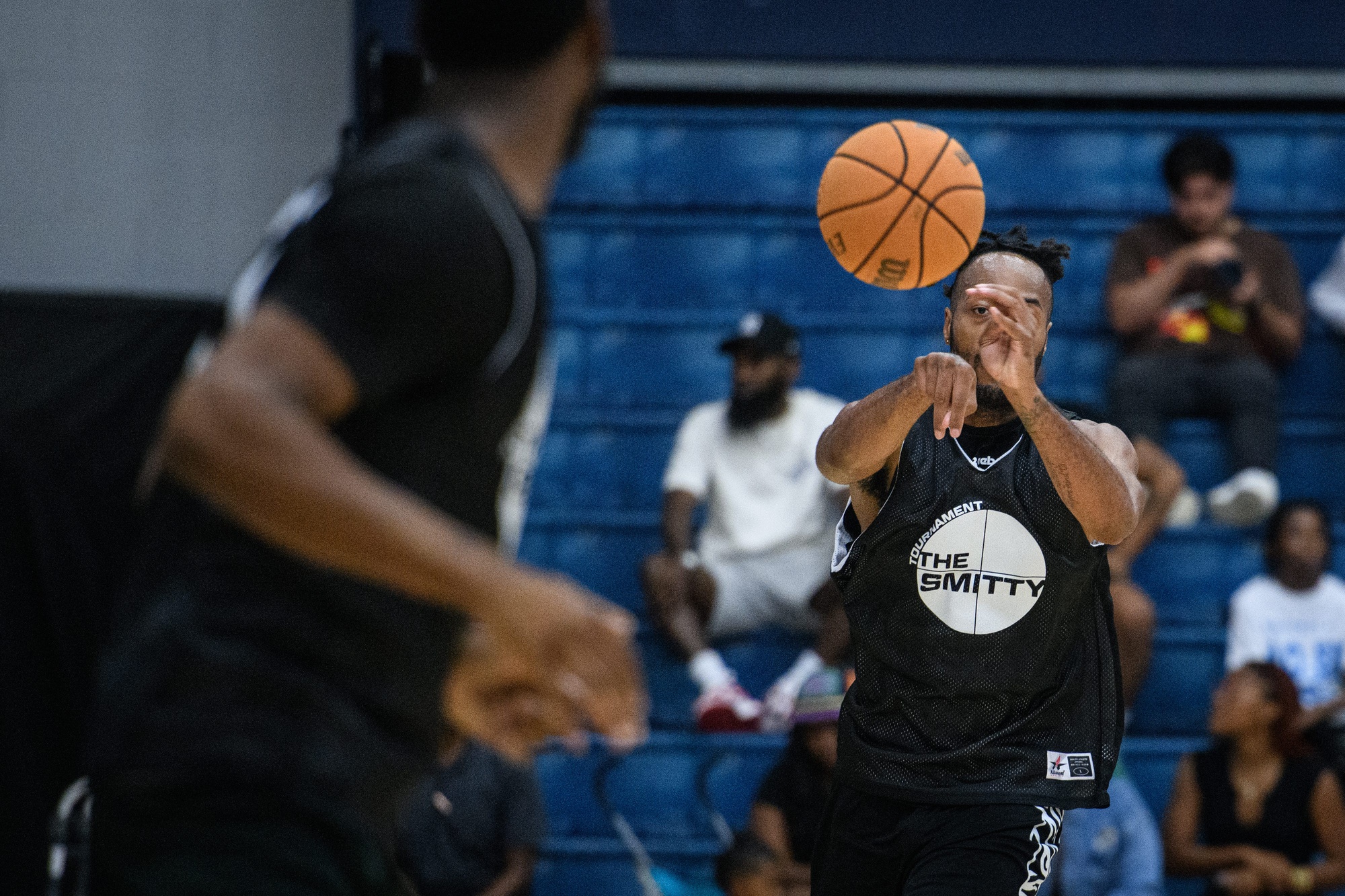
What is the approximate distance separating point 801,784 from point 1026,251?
303cm

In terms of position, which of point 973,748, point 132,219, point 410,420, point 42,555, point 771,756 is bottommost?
point 771,756

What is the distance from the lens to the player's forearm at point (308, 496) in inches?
63.3

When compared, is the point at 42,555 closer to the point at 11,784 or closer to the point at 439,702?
the point at 11,784

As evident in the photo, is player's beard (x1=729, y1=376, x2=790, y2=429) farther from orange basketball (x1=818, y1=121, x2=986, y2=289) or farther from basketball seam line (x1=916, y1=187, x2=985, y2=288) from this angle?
basketball seam line (x1=916, y1=187, x2=985, y2=288)

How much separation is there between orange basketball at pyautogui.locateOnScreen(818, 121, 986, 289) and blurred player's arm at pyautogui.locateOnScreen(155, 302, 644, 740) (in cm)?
256

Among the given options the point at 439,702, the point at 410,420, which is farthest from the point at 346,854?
the point at 410,420

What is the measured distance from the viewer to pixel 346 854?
1.81 metres

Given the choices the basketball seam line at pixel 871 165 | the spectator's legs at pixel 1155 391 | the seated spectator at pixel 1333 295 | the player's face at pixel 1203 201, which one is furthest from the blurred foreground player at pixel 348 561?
the seated spectator at pixel 1333 295

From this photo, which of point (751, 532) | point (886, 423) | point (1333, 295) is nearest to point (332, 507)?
point (886, 423)

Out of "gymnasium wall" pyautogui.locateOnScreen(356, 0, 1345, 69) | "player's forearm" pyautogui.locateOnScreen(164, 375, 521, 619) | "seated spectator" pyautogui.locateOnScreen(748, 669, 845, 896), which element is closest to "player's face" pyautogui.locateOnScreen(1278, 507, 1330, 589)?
"seated spectator" pyautogui.locateOnScreen(748, 669, 845, 896)

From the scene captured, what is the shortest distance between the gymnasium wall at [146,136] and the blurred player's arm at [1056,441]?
599cm

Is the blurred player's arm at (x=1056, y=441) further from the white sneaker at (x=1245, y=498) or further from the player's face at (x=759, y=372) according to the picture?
the white sneaker at (x=1245, y=498)

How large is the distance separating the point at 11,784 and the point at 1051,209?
631 centimetres

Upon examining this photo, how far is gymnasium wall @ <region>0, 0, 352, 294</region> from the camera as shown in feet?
26.9
